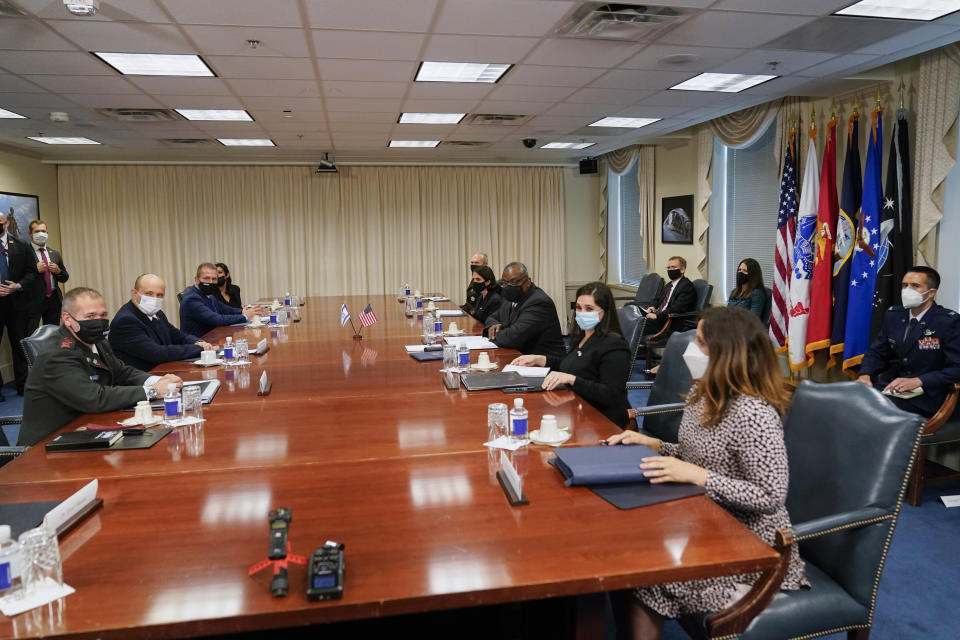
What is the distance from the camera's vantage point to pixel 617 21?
3.40 m

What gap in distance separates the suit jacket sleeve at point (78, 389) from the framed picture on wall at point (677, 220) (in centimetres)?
644

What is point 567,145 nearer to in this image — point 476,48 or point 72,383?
point 476,48

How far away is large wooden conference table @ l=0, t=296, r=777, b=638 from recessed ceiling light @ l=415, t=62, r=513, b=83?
2620mm

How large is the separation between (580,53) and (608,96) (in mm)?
1367

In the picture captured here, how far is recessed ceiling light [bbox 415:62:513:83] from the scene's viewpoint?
437 cm

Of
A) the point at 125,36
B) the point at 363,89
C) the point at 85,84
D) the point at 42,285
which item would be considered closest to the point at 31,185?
the point at 42,285

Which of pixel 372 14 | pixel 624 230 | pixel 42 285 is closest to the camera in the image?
pixel 372 14

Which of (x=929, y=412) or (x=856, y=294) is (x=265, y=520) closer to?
(x=929, y=412)

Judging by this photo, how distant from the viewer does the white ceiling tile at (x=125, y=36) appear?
3395 millimetres

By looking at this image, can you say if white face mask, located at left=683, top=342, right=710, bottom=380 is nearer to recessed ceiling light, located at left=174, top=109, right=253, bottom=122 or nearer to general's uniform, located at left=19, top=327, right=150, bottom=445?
general's uniform, located at left=19, top=327, right=150, bottom=445

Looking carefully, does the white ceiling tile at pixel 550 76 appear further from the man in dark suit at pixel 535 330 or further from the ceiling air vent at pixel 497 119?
the man in dark suit at pixel 535 330

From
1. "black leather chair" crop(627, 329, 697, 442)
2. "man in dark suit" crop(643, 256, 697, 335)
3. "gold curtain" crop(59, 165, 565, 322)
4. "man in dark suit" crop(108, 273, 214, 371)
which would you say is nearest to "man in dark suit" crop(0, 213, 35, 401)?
"gold curtain" crop(59, 165, 565, 322)

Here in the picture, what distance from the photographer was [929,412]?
3.67m

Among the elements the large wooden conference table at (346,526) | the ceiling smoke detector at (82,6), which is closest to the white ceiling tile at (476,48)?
the ceiling smoke detector at (82,6)
